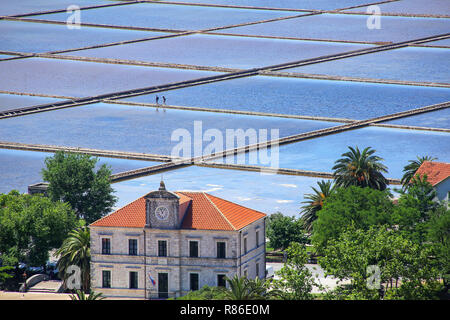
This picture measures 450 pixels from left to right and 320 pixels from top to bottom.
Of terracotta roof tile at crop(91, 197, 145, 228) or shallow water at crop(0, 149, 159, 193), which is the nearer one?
terracotta roof tile at crop(91, 197, 145, 228)

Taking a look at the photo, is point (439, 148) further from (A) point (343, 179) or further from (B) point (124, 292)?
(B) point (124, 292)

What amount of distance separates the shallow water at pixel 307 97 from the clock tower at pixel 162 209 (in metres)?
62.2

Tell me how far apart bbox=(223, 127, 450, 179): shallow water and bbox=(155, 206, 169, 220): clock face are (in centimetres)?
3534

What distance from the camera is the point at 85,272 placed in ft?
199

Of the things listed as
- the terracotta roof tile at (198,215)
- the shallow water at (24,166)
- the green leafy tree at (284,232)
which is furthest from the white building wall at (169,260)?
the shallow water at (24,166)

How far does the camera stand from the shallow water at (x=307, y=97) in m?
123

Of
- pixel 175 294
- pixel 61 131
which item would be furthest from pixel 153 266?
pixel 61 131

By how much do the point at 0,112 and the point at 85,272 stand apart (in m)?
67.8

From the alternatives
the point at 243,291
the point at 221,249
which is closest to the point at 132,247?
the point at 221,249

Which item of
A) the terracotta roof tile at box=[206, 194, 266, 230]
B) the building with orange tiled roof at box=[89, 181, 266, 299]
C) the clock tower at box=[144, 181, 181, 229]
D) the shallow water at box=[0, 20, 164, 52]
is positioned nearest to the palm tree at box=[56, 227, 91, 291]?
the building with orange tiled roof at box=[89, 181, 266, 299]

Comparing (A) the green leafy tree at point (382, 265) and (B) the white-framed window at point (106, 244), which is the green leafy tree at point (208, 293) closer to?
(A) the green leafy tree at point (382, 265)

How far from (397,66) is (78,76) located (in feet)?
161

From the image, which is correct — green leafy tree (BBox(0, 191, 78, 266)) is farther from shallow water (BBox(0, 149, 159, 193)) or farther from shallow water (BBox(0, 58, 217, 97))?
shallow water (BBox(0, 58, 217, 97))

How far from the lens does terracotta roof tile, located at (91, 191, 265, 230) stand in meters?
58.5
